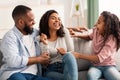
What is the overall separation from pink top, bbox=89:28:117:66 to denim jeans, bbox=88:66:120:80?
5 centimetres

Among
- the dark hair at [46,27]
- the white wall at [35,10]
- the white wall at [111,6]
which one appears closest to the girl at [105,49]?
the dark hair at [46,27]

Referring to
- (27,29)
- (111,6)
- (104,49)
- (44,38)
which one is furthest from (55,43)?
(111,6)

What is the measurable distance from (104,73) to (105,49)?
0.23 m

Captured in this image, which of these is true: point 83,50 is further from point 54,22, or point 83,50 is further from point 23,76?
point 23,76

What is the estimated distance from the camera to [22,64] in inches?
88.8

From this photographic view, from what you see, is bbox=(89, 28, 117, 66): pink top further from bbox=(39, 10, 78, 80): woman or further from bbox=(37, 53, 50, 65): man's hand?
bbox=(37, 53, 50, 65): man's hand

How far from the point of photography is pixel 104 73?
2.51m

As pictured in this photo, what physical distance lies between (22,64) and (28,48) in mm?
173

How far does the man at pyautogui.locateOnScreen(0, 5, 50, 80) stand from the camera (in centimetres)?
222

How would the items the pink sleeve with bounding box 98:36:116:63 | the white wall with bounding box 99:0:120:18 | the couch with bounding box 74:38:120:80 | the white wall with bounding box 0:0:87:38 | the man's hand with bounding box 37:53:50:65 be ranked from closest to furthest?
Result: the man's hand with bounding box 37:53:50:65, the pink sleeve with bounding box 98:36:116:63, the couch with bounding box 74:38:120:80, the white wall with bounding box 0:0:87:38, the white wall with bounding box 99:0:120:18

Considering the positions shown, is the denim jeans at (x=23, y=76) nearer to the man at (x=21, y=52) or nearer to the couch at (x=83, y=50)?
the man at (x=21, y=52)

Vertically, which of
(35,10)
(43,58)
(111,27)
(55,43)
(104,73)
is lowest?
(104,73)

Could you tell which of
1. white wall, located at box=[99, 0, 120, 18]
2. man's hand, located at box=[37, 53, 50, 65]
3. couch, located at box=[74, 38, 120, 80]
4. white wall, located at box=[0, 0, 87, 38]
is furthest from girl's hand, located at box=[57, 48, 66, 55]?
white wall, located at box=[99, 0, 120, 18]

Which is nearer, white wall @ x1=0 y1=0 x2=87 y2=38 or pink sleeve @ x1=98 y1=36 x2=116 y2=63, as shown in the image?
pink sleeve @ x1=98 y1=36 x2=116 y2=63
